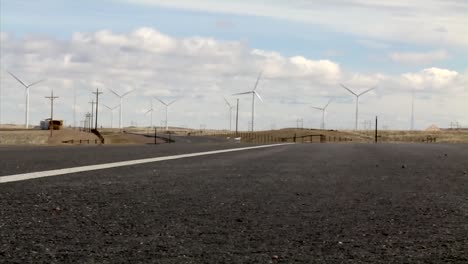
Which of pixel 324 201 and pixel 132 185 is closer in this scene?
pixel 324 201

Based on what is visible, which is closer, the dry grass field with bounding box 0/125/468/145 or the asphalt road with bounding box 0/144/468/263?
the asphalt road with bounding box 0/144/468/263

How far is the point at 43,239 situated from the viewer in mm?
4750

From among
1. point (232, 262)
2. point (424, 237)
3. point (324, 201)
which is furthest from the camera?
point (324, 201)

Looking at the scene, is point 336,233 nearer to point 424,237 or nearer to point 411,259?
point 424,237

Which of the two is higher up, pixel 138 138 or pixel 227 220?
pixel 227 220

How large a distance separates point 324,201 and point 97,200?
2.58 meters

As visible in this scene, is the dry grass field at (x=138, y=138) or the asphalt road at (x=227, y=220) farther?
the dry grass field at (x=138, y=138)

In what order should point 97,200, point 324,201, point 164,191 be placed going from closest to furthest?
point 97,200 → point 324,201 → point 164,191

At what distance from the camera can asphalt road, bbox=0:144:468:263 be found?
14.6 ft

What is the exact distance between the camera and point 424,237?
5.31 meters

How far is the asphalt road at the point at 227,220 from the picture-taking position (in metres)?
4.46

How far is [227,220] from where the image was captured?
5969mm

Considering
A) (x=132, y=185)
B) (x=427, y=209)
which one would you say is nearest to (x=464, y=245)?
(x=427, y=209)

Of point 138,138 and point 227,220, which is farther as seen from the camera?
point 138,138
